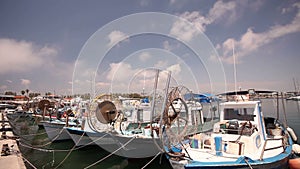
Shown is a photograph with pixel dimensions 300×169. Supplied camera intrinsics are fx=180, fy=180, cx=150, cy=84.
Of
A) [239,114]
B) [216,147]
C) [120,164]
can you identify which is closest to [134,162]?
[120,164]

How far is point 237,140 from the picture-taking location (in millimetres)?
6566

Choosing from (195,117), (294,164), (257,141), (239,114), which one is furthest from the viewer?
(195,117)

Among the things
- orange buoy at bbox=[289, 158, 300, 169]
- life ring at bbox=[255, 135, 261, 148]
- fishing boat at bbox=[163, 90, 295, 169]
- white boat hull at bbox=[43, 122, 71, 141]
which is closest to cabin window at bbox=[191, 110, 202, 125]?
fishing boat at bbox=[163, 90, 295, 169]

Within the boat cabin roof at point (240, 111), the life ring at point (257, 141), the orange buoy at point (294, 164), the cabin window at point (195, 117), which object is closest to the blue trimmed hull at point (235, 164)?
the life ring at point (257, 141)

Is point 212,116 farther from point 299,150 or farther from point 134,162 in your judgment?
point 134,162

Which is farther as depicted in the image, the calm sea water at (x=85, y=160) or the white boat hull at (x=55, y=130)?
the white boat hull at (x=55, y=130)

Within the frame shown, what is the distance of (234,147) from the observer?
6.36m

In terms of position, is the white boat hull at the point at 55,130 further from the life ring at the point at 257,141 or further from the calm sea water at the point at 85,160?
the life ring at the point at 257,141

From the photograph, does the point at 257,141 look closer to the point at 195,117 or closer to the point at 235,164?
the point at 235,164

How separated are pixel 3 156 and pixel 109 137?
5.26 m

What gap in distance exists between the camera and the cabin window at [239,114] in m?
7.80

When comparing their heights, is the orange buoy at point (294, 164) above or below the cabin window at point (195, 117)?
below

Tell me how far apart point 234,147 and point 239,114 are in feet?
7.24

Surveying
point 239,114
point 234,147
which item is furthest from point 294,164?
point 234,147
